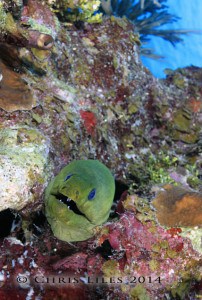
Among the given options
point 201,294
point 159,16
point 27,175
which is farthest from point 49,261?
point 159,16

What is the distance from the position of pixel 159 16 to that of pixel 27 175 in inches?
326

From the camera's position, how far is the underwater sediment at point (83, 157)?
2.61 m

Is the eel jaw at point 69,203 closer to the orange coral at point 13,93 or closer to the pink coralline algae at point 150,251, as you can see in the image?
the pink coralline algae at point 150,251

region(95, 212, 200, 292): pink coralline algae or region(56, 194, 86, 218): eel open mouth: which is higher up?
region(56, 194, 86, 218): eel open mouth

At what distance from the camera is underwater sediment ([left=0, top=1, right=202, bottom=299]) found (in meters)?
2.61

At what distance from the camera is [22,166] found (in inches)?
101

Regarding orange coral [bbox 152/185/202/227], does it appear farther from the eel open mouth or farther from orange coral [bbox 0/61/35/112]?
orange coral [bbox 0/61/35/112]

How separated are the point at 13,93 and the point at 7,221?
1.37 metres

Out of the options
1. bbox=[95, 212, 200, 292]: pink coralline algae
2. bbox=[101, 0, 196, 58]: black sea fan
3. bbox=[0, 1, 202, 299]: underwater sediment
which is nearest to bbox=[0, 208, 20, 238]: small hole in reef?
bbox=[0, 1, 202, 299]: underwater sediment

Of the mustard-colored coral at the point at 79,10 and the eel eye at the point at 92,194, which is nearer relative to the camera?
the eel eye at the point at 92,194

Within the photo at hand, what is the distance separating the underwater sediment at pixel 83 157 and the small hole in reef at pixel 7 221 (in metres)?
0.05

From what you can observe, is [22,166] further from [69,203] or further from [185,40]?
[185,40]

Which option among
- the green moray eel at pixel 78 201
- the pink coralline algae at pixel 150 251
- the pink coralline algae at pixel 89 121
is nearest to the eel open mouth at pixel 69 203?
the green moray eel at pixel 78 201

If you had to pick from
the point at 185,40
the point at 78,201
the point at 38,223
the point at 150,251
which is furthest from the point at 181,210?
the point at 185,40
